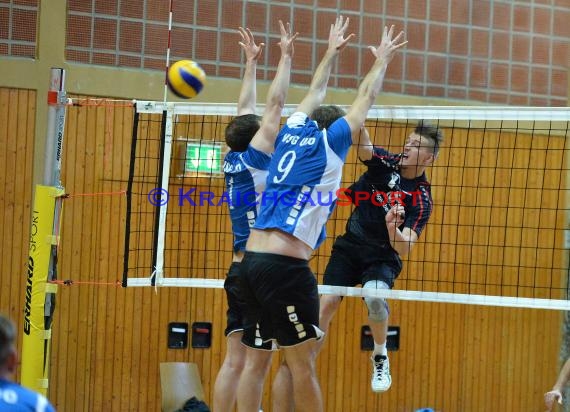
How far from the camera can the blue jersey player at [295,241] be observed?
5.50 metres

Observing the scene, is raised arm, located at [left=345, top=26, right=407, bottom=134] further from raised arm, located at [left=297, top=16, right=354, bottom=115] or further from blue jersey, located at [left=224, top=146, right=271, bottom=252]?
blue jersey, located at [left=224, top=146, right=271, bottom=252]

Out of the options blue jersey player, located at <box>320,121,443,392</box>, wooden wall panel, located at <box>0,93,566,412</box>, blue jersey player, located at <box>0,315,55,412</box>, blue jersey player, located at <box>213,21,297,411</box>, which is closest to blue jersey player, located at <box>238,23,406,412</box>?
blue jersey player, located at <box>213,21,297,411</box>

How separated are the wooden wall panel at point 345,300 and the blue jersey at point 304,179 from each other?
306 centimetres

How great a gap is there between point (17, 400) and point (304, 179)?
2885 mm

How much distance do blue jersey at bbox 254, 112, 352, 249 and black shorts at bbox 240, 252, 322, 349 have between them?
0.21 m

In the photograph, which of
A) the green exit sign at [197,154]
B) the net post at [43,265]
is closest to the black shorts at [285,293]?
the net post at [43,265]

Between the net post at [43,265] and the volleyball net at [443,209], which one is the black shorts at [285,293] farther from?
the volleyball net at [443,209]

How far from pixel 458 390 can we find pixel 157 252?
4.57m

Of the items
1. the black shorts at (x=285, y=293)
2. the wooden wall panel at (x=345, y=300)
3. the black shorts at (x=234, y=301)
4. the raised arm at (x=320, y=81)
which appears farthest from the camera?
the wooden wall panel at (x=345, y=300)

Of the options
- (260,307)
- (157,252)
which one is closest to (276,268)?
(260,307)

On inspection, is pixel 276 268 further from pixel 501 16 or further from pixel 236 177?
pixel 501 16

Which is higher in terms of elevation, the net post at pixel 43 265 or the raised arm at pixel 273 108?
the raised arm at pixel 273 108

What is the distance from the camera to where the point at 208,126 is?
9656 mm

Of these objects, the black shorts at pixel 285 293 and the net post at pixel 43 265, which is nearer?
the black shorts at pixel 285 293
